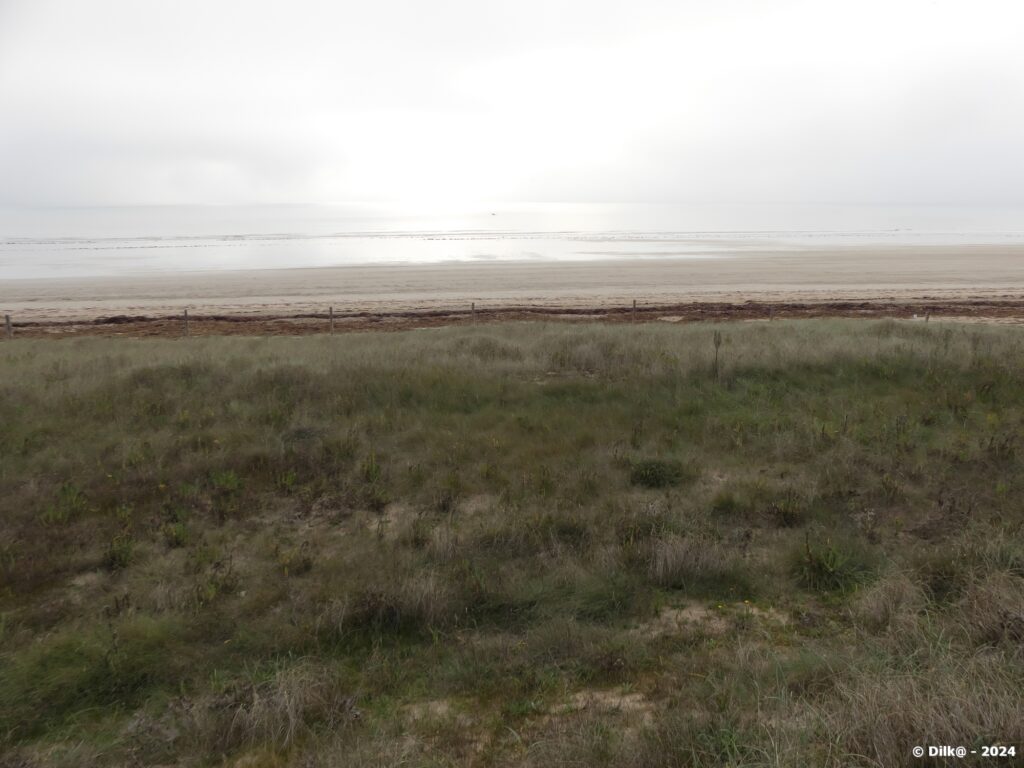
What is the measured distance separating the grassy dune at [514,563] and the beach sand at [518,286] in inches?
Answer: 752

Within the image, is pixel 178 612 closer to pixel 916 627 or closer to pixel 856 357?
pixel 916 627

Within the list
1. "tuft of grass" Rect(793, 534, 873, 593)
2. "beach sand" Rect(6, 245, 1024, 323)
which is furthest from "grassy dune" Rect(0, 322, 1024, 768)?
"beach sand" Rect(6, 245, 1024, 323)

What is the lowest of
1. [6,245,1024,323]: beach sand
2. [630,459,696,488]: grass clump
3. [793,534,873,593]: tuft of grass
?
[793,534,873,593]: tuft of grass

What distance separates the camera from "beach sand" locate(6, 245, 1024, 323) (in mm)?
30297

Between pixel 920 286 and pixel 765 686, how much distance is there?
1540 inches

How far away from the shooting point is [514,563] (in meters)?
5.95

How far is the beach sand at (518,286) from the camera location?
3030 cm

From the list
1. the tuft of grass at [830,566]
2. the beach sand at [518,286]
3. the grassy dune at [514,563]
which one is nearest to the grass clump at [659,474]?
the grassy dune at [514,563]

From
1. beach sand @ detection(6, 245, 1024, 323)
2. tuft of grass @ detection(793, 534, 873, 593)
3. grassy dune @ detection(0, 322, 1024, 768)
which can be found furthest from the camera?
beach sand @ detection(6, 245, 1024, 323)

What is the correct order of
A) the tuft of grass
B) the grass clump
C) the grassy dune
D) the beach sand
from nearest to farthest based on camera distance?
the grassy dune
the tuft of grass
the grass clump
the beach sand

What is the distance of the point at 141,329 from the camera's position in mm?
23578

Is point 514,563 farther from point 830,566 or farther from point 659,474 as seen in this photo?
point 830,566

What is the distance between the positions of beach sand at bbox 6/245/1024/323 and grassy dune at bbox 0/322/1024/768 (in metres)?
19.1

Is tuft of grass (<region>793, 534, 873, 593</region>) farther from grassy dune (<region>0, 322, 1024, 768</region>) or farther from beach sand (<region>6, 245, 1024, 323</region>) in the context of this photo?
beach sand (<region>6, 245, 1024, 323</region>)
